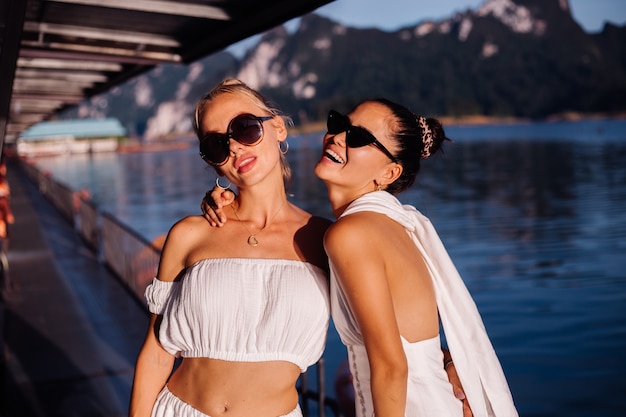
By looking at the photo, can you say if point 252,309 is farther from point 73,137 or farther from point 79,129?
point 79,129

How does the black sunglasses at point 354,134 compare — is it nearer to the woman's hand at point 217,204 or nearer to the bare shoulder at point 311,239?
the bare shoulder at point 311,239

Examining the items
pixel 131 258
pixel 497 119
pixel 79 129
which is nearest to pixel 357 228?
pixel 131 258

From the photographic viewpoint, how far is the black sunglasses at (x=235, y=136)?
2.18 meters

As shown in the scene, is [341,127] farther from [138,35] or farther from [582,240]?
[582,240]

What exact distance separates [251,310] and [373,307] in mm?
424

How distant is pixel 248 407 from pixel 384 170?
0.84 metres

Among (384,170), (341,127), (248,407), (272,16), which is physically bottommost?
(248,407)

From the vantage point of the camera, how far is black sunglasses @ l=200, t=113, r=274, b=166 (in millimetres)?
2176

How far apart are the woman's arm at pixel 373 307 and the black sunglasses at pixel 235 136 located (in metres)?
0.50

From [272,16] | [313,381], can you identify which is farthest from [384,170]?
[313,381]

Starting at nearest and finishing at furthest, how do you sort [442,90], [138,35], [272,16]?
[272,16] < [138,35] < [442,90]

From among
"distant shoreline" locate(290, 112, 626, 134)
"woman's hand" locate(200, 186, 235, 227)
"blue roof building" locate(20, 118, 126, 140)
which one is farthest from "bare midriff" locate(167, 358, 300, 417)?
"distant shoreline" locate(290, 112, 626, 134)

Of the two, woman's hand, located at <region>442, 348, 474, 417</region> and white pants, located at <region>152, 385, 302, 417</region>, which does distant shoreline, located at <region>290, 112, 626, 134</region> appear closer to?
white pants, located at <region>152, 385, 302, 417</region>

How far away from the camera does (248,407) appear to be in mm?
2113
